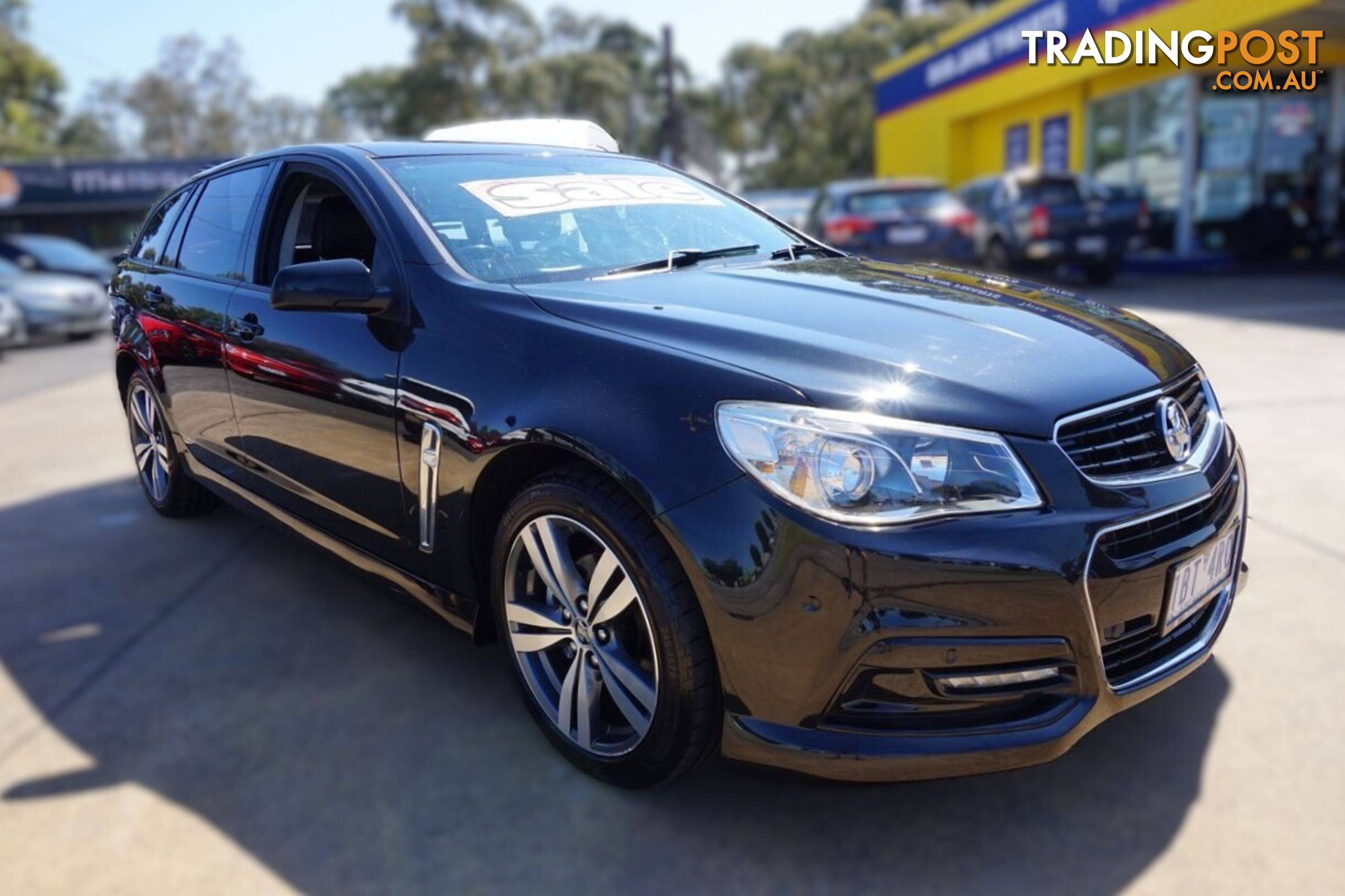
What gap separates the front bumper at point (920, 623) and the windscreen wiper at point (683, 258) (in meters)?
1.10

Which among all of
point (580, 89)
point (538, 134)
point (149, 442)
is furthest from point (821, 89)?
point (149, 442)

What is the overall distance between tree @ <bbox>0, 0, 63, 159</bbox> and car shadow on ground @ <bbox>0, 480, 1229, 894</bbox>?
5689 centimetres

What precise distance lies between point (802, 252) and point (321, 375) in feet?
5.36

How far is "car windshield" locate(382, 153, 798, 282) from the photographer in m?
2.88

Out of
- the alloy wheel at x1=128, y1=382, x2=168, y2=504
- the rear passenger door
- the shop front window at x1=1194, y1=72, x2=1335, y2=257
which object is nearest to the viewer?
the rear passenger door

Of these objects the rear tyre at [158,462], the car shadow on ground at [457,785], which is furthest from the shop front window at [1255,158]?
the rear tyre at [158,462]

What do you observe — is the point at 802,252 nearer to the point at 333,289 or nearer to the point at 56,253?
the point at 333,289

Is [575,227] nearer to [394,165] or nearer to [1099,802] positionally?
[394,165]

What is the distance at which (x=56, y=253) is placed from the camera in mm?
17750

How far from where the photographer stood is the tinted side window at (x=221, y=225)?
12.0ft

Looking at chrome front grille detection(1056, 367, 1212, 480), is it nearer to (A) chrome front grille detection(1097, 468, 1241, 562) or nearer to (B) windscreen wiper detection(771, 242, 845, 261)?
(A) chrome front grille detection(1097, 468, 1241, 562)

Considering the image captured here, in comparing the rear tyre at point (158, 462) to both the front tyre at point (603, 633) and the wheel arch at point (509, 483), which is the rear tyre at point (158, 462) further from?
the front tyre at point (603, 633)

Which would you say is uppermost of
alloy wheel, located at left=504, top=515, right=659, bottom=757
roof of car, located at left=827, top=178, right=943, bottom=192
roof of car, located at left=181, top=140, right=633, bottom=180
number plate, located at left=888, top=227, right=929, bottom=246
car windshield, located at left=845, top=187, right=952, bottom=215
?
roof of car, located at left=827, top=178, right=943, bottom=192

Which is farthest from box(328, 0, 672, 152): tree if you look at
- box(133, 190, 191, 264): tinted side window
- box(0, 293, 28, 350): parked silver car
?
box(133, 190, 191, 264): tinted side window
